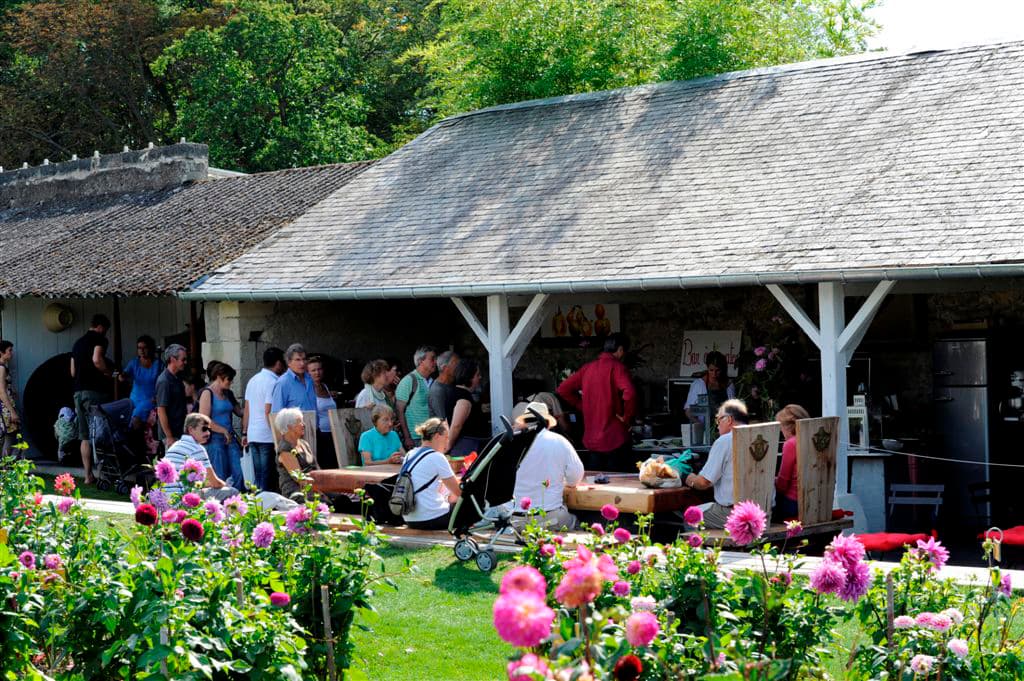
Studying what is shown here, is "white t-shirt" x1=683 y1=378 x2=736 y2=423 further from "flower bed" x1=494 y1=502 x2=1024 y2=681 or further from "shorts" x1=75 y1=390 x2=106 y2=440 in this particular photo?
"flower bed" x1=494 y1=502 x2=1024 y2=681

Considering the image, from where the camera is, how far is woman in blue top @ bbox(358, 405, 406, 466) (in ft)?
35.3

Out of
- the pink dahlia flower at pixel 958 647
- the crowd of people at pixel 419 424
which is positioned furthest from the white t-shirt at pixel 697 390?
the pink dahlia flower at pixel 958 647

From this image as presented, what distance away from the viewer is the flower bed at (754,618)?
141 inches

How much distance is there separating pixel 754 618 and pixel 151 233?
12.8 m

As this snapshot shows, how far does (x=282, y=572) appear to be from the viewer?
5.62 meters

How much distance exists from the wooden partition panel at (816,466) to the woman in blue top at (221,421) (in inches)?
193

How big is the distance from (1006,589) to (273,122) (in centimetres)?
2574

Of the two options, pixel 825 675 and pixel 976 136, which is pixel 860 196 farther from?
pixel 825 675

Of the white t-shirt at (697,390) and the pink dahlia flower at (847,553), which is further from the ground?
the white t-shirt at (697,390)

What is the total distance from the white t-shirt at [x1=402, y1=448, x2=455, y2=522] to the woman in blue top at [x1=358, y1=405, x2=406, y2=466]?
4.84ft

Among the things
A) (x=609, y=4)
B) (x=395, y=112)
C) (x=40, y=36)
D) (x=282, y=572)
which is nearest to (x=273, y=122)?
(x=395, y=112)

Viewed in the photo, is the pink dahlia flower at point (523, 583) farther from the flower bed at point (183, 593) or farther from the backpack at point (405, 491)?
the backpack at point (405, 491)

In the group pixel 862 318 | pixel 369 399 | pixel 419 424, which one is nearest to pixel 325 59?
pixel 369 399

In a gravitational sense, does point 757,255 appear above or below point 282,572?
above
